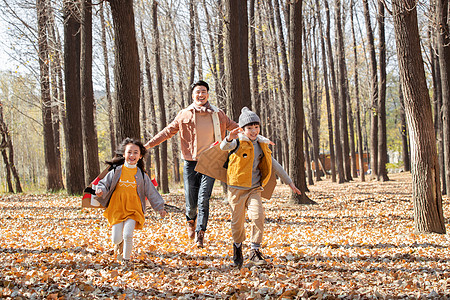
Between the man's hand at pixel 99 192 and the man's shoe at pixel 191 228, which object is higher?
the man's hand at pixel 99 192

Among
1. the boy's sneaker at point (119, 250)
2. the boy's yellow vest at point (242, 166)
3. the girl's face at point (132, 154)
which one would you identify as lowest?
the boy's sneaker at point (119, 250)

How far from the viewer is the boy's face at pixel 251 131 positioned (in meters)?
4.82

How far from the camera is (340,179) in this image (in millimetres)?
21750

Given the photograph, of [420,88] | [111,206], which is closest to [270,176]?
[111,206]

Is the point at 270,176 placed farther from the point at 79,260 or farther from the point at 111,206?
the point at 79,260

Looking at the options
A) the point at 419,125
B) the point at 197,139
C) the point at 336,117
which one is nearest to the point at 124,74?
the point at 197,139

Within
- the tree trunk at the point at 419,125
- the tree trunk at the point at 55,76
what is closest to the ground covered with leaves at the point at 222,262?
the tree trunk at the point at 419,125

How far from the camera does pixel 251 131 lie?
4.83 meters

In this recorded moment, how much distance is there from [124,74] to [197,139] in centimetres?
347

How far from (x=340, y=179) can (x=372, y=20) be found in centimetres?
889

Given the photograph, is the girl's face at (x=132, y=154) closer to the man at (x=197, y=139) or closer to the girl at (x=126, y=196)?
the girl at (x=126, y=196)

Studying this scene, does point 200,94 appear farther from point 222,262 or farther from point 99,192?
point 222,262

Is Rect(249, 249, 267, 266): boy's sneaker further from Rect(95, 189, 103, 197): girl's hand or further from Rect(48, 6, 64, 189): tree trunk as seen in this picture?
Rect(48, 6, 64, 189): tree trunk

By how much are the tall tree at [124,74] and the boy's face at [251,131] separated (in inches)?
173
